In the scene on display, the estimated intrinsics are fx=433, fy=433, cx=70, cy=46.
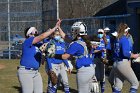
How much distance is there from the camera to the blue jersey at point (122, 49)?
1037cm

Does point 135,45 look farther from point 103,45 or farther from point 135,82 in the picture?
point 135,82

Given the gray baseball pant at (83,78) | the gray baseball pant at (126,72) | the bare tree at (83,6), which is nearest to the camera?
the gray baseball pant at (83,78)

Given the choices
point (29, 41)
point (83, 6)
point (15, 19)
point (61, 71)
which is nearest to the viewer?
point (29, 41)

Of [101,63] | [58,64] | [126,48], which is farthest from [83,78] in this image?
[101,63]

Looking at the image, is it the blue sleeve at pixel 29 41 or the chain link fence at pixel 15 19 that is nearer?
the blue sleeve at pixel 29 41

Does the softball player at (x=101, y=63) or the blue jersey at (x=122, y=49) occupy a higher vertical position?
the blue jersey at (x=122, y=49)

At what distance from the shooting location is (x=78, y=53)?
8516 millimetres

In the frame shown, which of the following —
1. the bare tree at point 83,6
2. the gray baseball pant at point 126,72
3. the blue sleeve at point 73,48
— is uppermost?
the bare tree at point 83,6

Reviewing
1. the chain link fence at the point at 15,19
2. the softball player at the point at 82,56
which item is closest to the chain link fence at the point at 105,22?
the chain link fence at the point at 15,19

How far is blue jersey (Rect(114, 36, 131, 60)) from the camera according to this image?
1037 cm

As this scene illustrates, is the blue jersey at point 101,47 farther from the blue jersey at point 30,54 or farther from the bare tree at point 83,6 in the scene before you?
the bare tree at point 83,6

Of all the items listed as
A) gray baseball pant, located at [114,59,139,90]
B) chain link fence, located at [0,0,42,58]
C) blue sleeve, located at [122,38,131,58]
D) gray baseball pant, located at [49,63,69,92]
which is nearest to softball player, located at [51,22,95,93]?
blue sleeve, located at [122,38,131,58]

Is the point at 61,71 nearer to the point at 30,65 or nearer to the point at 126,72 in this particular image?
the point at 126,72

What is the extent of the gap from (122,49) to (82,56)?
218 cm
